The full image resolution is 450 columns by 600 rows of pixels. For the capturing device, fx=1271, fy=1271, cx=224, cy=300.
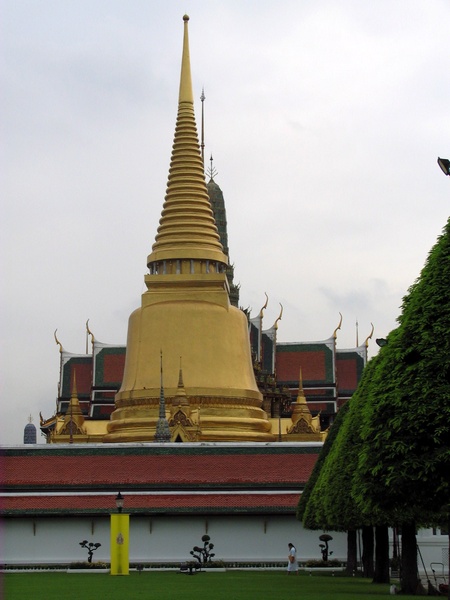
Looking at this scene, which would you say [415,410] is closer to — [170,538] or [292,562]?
[292,562]

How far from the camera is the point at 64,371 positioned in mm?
70312

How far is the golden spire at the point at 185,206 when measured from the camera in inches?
2271

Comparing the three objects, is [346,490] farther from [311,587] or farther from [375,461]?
[375,461]

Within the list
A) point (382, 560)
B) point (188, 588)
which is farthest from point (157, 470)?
point (188, 588)

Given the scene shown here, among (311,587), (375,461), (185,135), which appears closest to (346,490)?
(311,587)

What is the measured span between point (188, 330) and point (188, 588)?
34579 millimetres

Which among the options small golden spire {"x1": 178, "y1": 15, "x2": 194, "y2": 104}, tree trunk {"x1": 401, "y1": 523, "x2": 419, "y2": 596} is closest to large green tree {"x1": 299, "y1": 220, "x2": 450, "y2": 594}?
→ tree trunk {"x1": 401, "y1": 523, "x2": 419, "y2": 596}

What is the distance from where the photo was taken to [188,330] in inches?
2243

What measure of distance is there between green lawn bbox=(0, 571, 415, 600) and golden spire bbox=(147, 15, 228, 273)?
96.2 ft

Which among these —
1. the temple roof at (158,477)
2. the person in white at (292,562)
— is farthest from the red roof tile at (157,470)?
the person in white at (292,562)

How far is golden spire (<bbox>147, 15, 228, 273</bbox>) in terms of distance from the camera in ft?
189

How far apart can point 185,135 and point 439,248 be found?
1642 inches

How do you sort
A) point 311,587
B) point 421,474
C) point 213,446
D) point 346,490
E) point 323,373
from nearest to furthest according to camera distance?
point 421,474 → point 311,587 → point 346,490 → point 213,446 → point 323,373

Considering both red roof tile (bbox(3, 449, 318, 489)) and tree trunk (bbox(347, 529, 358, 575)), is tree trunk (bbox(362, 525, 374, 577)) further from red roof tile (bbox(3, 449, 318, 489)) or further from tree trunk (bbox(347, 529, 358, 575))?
red roof tile (bbox(3, 449, 318, 489))
